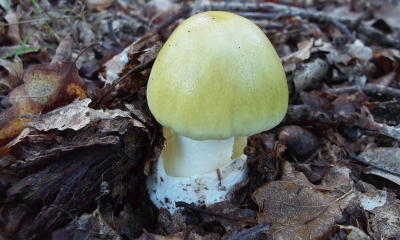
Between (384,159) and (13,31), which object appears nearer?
(384,159)

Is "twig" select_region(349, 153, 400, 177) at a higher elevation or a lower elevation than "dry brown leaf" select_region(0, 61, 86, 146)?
lower

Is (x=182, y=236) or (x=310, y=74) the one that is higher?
(x=310, y=74)

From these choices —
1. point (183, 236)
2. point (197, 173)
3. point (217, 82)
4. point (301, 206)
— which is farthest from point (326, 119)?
point (183, 236)

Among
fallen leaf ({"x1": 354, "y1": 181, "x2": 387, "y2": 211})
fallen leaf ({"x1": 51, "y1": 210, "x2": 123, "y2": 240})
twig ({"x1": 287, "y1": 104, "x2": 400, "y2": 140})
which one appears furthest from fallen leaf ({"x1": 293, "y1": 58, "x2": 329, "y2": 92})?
fallen leaf ({"x1": 51, "y1": 210, "x2": 123, "y2": 240})

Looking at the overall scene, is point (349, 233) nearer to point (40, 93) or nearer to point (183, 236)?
point (183, 236)

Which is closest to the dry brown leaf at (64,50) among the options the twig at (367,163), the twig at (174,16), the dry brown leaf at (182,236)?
the twig at (174,16)

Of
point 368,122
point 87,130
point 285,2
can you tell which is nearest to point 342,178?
point 368,122

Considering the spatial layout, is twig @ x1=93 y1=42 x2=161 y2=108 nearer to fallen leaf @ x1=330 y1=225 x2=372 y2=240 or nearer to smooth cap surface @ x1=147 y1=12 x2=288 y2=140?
smooth cap surface @ x1=147 y1=12 x2=288 y2=140
